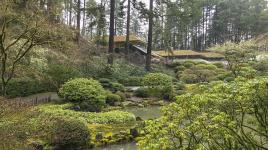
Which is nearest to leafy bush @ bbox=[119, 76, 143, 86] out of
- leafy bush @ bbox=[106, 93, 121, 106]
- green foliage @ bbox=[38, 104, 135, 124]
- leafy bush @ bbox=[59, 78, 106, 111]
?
leafy bush @ bbox=[106, 93, 121, 106]

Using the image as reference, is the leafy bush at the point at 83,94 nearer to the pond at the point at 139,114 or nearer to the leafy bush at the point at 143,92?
the pond at the point at 139,114

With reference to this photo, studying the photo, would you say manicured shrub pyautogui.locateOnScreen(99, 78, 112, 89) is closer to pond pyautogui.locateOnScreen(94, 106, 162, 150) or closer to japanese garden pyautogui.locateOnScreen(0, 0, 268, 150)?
japanese garden pyautogui.locateOnScreen(0, 0, 268, 150)

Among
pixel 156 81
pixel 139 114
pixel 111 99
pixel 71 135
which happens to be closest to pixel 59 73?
pixel 111 99

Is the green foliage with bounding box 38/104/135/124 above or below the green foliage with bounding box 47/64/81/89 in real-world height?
below

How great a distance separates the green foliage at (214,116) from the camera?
17.8ft

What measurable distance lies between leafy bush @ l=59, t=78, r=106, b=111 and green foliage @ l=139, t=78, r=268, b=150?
409 inches

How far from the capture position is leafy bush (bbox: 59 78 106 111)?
53.4ft

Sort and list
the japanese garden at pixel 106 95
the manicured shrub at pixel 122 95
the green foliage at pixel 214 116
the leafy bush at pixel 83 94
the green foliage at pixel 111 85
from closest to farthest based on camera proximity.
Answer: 1. the green foliage at pixel 214 116
2. the japanese garden at pixel 106 95
3. the leafy bush at pixel 83 94
4. the manicured shrub at pixel 122 95
5. the green foliage at pixel 111 85

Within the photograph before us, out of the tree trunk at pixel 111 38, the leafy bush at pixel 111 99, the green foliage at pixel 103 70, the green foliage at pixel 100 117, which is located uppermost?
the tree trunk at pixel 111 38

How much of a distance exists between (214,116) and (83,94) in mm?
11274

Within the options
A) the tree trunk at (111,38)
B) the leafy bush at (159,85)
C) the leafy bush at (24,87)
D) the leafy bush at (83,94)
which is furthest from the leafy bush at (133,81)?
the leafy bush at (83,94)

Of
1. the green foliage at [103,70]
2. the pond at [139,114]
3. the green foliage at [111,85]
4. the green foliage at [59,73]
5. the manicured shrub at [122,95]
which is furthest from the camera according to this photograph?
the green foliage at [103,70]

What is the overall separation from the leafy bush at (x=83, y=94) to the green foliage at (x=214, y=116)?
10.4 meters

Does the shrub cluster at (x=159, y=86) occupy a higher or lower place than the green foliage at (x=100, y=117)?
higher
